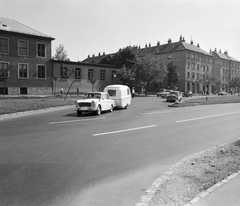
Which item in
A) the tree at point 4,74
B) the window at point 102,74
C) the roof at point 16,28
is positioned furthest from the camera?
the window at point 102,74

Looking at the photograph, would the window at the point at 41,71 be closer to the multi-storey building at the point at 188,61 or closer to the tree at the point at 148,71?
the tree at the point at 148,71

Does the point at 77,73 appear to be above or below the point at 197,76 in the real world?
below

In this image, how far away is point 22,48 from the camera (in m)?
40.6

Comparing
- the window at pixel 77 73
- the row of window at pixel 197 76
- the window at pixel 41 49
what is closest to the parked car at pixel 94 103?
the window at pixel 41 49

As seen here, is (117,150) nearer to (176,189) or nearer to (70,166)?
(70,166)

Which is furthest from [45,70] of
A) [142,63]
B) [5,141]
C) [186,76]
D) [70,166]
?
[186,76]

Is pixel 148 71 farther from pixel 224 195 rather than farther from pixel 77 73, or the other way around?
pixel 224 195

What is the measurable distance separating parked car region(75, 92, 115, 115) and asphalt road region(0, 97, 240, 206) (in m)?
5.61

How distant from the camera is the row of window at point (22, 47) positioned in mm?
38719

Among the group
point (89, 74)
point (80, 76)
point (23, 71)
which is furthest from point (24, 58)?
point (89, 74)

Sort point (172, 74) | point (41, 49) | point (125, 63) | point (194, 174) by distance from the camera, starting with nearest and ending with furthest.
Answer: point (194, 174) → point (41, 49) → point (125, 63) → point (172, 74)

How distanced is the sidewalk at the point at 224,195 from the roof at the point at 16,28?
41.6m

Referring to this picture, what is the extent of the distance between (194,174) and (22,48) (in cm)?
4146

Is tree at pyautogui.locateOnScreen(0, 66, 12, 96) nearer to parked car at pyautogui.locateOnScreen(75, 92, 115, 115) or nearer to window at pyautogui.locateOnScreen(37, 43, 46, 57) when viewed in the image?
window at pyautogui.locateOnScreen(37, 43, 46, 57)
